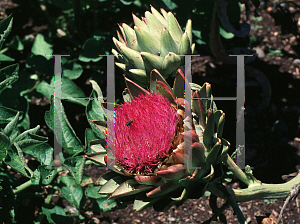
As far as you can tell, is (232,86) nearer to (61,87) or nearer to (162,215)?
(162,215)

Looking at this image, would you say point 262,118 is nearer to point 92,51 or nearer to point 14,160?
point 92,51

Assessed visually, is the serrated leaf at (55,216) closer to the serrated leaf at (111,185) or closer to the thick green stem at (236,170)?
the serrated leaf at (111,185)

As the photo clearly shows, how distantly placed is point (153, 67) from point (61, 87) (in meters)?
0.59

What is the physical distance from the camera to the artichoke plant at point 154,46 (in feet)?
3.17

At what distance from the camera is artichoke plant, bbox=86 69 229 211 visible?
0.83 meters

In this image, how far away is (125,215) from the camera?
161cm

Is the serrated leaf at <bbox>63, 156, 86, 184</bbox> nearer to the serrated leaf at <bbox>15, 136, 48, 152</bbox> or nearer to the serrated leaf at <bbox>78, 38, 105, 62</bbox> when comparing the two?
the serrated leaf at <bbox>15, 136, 48, 152</bbox>

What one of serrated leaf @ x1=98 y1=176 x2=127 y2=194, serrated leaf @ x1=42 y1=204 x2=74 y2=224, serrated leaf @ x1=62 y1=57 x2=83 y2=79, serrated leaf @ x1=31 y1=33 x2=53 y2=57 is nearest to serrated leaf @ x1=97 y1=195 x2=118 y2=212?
serrated leaf @ x1=42 y1=204 x2=74 y2=224

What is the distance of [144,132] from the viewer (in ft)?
3.09

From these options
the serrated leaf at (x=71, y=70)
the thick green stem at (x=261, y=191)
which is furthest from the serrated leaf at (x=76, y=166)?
the serrated leaf at (x=71, y=70)

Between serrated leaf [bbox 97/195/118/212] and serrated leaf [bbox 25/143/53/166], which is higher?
serrated leaf [bbox 25/143/53/166]

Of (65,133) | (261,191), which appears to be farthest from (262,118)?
(65,133)

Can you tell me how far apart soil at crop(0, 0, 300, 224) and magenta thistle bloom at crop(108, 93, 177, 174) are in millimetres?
632

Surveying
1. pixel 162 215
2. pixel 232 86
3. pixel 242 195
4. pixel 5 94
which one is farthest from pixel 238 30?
pixel 5 94
